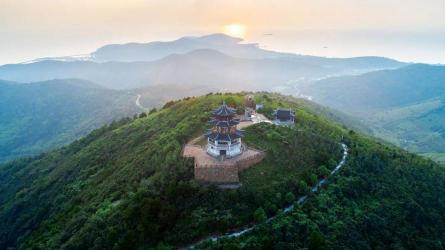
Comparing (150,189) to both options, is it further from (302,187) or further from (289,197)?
(302,187)

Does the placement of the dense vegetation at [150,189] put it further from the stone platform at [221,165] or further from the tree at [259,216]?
the stone platform at [221,165]

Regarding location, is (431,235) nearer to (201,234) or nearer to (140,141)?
(201,234)

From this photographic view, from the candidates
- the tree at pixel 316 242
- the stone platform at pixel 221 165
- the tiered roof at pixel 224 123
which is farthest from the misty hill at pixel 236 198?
the tiered roof at pixel 224 123

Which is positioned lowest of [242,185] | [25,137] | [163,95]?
[25,137]

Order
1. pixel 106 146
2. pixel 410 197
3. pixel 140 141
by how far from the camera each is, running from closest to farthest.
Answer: pixel 410 197, pixel 140 141, pixel 106 146

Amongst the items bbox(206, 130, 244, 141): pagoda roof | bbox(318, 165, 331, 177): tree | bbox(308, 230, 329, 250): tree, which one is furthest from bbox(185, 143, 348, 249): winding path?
bbox(206, 130, 244, 141): pagoda roof

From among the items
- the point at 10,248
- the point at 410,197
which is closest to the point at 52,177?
the point at 10,248
